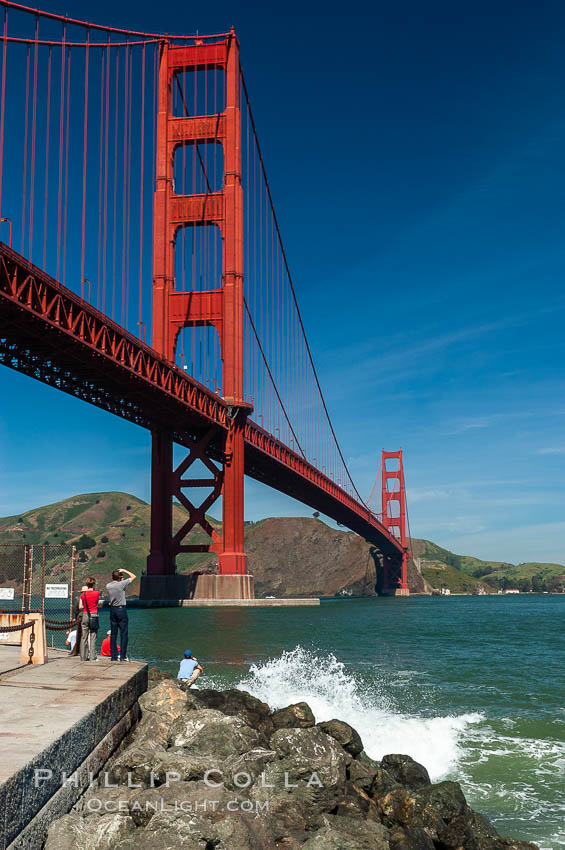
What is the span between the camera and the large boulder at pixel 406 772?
28.6ft

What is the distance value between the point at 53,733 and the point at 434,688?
42.6 feet

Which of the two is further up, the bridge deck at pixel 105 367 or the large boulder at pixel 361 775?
the bridge deck at pixel 105 367

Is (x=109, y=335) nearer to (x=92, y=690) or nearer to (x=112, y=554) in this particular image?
(x=92, y=690)

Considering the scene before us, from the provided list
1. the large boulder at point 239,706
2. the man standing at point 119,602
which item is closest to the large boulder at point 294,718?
the large boulder at point 239,706

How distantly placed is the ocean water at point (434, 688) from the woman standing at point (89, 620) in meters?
4.32

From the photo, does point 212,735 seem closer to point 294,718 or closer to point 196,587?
point 294,718

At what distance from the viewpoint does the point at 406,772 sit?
881cm

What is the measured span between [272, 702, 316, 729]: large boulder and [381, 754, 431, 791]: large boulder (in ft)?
5.14

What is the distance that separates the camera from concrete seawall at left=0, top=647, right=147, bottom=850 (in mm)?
5020

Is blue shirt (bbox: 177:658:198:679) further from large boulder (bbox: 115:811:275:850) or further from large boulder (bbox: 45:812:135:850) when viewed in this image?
large boulder (bbox: 45:812:135:850)

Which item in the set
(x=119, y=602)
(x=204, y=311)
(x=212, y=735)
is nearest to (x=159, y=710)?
(x=212, y=735)

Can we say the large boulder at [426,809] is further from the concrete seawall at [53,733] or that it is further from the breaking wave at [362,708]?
the breaking wave at [362,708]

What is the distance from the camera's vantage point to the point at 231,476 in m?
51.7

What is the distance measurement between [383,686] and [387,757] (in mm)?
8495
